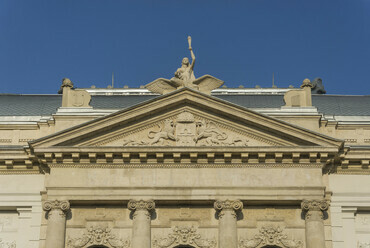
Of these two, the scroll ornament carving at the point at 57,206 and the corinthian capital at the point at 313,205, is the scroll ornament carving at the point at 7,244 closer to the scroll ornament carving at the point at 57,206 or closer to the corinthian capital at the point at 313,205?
the scroll ornament carving at the point at 57,206

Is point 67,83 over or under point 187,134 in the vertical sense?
over

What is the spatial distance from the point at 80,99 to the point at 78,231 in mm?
6626

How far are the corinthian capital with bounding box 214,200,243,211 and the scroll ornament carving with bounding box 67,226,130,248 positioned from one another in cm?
409

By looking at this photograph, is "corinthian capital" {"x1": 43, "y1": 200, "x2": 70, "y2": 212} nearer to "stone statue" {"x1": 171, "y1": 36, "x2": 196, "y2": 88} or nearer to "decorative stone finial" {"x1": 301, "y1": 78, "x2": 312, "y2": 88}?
"stone statue" {"x1": 171, "y1": 36, "x2": 196, "y2": 88}

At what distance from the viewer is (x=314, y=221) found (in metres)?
41.2

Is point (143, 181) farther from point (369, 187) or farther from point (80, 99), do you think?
point (369, 187)

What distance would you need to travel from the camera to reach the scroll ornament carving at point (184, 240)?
41.5 m

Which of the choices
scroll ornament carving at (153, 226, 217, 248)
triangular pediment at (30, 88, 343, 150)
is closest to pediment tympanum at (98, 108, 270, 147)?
triangular pediment at (30, 88, 343, 150)

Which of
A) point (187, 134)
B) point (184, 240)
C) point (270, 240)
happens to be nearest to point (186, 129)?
point (187, 134)

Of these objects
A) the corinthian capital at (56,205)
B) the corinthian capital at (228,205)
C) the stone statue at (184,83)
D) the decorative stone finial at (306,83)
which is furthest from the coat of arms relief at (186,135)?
the decorative stone finial at (306,83)

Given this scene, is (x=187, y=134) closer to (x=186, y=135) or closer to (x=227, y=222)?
(x=186, y=135)

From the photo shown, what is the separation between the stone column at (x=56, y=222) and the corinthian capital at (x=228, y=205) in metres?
6.37

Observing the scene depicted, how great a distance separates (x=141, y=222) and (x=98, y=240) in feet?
6.61

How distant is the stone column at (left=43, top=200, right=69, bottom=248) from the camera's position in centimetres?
4097
